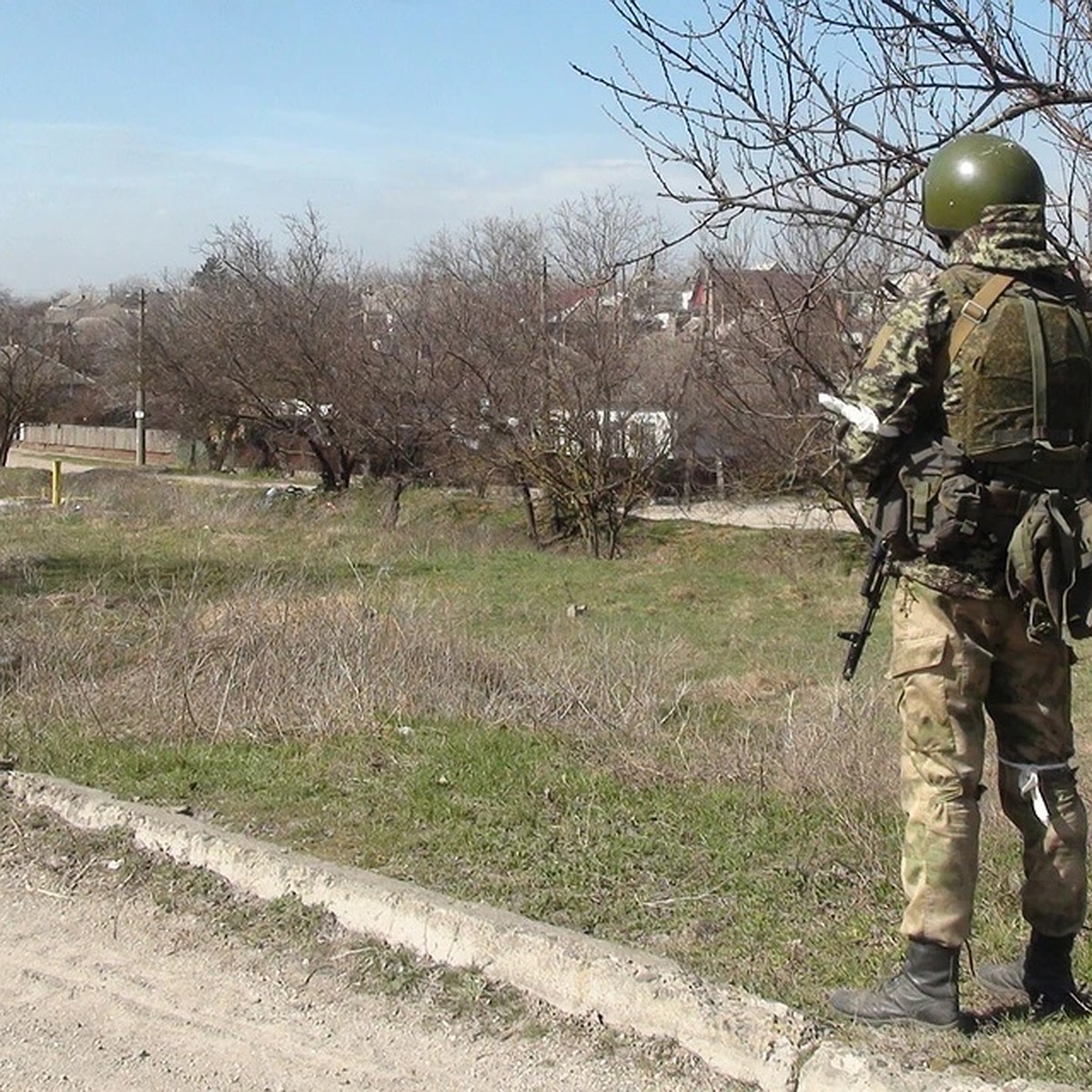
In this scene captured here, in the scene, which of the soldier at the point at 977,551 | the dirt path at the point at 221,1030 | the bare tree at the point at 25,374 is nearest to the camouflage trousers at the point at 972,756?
the soldier at the point at 977,551

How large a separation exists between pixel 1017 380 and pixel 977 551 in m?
0.40

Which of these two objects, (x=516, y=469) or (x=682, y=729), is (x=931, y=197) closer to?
(x=682, y=729)

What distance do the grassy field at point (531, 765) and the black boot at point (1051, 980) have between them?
0.31ft

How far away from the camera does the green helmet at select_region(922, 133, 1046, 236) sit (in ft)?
11.0

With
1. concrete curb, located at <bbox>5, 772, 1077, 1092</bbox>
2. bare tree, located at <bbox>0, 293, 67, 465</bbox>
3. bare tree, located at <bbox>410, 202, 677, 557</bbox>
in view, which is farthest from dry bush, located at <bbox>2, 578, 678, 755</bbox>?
A: bare tree, located at <bbox>0, 293, 67, 465</bbox>

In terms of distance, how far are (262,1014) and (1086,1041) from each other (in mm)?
1967

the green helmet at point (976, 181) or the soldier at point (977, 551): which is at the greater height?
the green helmet at point (976, 181)

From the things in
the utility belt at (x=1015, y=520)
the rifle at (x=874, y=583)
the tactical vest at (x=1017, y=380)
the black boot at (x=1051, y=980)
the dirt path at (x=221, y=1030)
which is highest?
the tactical vest at (x=1017, y=380)

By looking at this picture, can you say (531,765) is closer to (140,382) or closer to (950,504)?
(950,504)

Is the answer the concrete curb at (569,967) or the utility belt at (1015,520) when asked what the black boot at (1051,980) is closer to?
the concrete curb at (569,967)

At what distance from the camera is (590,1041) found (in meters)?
3.45

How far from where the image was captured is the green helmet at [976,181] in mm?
3367

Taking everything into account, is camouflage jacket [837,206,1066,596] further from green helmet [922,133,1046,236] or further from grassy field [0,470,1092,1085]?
grassy field [0,470,1092,1085]

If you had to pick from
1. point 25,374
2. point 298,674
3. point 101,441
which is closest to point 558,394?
point 298,674
